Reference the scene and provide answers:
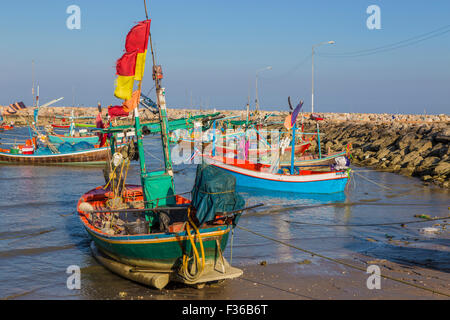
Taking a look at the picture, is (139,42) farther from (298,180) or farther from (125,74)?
(298,180)

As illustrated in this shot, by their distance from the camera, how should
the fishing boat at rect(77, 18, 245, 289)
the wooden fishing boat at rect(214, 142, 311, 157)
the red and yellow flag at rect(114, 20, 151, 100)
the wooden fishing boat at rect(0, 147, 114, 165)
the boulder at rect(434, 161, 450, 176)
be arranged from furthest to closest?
1. the wooden fishing boat at rect(0, 147, 114, 165)
2. the wooden fishing boat at rect(214, 142, 311, 157)
3. the boulder at rect(434, 161, 450, 176)
4. the red and yellow flag at rect(114, 20, 151, 100)
5. the fishing boat at rect(77, 18, 245, 289)

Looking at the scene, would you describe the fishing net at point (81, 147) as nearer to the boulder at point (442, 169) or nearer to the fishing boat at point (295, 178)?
the fishing boat at point (295, 178)

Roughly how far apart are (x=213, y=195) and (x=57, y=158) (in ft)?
107

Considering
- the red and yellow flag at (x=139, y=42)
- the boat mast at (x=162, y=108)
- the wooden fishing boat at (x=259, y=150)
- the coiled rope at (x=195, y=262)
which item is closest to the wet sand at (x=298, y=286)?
the coiled rope at (x=195, y=262)

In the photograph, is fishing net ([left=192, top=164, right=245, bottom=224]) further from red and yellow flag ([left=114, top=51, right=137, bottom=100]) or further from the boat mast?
red and yellow flag ([left=114, top=51, right=137, bottom=100])

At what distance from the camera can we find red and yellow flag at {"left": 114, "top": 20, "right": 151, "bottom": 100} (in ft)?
39.8

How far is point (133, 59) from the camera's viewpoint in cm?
1214

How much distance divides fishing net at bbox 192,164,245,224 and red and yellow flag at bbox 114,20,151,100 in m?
3.92

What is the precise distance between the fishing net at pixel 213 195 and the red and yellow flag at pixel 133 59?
392 cm

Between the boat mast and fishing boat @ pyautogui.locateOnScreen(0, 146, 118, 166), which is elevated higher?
the boat mast

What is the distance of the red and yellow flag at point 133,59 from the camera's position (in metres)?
12.1

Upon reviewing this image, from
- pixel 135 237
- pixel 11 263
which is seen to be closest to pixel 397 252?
pixel 135 237

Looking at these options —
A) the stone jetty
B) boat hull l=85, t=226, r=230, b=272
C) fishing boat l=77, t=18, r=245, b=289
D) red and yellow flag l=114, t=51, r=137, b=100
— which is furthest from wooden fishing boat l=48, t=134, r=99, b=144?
boat hull l=85, t=226, r=230, b=272
